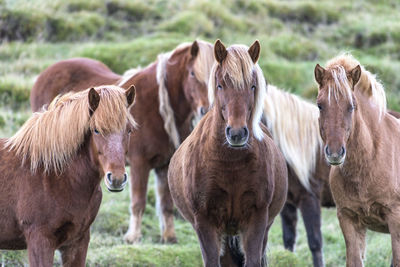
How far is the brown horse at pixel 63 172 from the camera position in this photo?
501cm

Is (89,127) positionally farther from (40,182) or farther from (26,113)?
(26,113)

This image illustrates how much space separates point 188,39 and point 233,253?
26.6 feet

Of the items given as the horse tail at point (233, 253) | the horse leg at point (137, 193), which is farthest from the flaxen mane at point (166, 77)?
the horse tail at point (233, 253)

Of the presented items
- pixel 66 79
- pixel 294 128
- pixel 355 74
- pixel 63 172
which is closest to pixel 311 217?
pixel 294 128

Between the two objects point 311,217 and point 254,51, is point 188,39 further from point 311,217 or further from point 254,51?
point 254,51

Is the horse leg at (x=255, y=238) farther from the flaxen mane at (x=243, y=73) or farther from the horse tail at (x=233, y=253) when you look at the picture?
the flaxen mane at (x=243, y=73)

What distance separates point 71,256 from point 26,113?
5.68 m

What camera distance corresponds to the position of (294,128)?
324 inches

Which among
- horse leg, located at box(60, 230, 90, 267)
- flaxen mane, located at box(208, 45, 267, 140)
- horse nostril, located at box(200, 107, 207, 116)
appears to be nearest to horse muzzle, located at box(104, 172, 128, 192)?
horse leg, located at box(60, 230, 90, 267)

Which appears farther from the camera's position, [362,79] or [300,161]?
[300,161]

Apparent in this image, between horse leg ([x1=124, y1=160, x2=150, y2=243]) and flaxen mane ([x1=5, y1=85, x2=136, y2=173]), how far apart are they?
2.81 metres

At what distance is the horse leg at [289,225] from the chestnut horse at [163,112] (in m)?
1.38

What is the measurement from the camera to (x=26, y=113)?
10.5m

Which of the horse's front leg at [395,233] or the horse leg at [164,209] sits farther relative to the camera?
the horse leg at [164,209]
